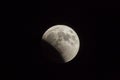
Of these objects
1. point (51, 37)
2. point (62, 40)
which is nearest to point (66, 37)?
point (62, 40)

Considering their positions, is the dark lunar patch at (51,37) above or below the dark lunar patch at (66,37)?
above

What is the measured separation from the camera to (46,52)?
8836 mm

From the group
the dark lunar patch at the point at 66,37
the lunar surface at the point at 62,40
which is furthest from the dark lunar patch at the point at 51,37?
the dark lunar patch at the point at 66,37

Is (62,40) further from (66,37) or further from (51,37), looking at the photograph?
(51,37)

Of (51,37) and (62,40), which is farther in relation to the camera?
(51,37)

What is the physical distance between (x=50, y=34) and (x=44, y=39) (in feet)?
0.64

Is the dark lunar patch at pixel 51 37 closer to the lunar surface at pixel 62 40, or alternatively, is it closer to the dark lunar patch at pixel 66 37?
the lunar surface at pixel 62 40

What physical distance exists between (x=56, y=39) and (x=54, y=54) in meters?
0.32

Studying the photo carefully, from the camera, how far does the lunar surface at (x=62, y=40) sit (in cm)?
867

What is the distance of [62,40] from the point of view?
8664 mm

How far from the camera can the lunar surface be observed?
8.67 meters

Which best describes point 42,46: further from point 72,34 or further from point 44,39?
point 72,34

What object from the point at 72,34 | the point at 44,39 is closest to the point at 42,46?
the point at 44,39

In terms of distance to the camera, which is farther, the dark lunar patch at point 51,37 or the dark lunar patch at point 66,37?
the dark lunar patch at point 51,37
